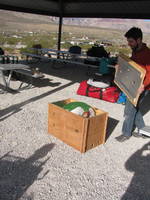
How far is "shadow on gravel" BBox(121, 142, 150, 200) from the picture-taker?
2693 mm

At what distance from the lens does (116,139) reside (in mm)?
4004

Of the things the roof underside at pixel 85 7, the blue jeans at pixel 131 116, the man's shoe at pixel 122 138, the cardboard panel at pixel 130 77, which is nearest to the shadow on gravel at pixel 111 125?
the man's shoe at pixel 122 138

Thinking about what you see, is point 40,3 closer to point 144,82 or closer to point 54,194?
point 144,82

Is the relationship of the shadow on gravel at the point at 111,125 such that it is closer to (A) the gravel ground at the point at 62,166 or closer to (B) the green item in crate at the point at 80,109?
(A) the gravel ground at the point at 62,166

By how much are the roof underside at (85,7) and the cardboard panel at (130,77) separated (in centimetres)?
830

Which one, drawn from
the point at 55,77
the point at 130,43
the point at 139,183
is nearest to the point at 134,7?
the point at 55,77

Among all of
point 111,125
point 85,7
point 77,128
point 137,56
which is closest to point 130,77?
point 137,56

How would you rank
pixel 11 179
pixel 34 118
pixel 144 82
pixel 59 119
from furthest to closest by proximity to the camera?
pixel 34 118 → pixel 59 119 → pixel 144 82 → pixel 11 179

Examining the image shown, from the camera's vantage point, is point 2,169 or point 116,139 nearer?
point 2,169

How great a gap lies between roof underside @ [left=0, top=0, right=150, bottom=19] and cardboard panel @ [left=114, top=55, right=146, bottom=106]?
8.30 metres

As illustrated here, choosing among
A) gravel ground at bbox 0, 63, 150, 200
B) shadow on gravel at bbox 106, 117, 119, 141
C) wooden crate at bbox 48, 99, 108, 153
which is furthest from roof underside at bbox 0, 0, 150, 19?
wooden crate at bbox 48, 99, 108, 153

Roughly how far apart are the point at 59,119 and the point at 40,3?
408 inches

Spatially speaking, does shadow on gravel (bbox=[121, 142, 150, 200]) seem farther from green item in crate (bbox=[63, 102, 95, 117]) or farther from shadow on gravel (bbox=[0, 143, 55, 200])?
shadow on gravel (bbox=[0, 143, 55, 200])

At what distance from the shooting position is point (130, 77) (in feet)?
10.8
